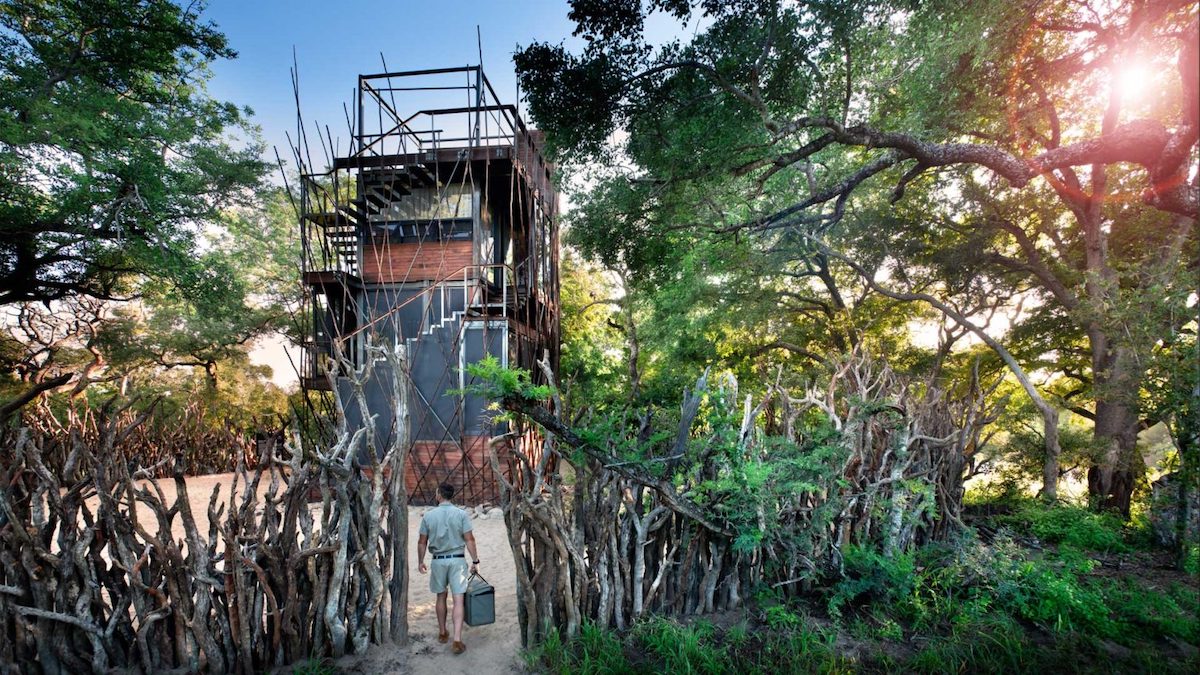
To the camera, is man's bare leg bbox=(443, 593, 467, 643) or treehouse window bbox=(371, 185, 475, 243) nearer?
man's bare leg bbox=(443, 593, 467, 643)

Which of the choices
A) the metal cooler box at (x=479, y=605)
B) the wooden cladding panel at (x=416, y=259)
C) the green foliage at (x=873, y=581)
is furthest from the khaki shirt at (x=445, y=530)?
the wooden cladding panel at (x=416, y=259)

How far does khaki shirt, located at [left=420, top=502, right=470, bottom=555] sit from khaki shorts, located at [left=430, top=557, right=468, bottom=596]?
2.8 inches

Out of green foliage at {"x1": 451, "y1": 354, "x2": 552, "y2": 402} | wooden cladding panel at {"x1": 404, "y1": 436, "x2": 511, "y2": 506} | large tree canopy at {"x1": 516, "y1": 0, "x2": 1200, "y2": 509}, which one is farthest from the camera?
wooden cladding panel at {"x1": 404, "y1": 436, "x2": 511, "y2": 506}

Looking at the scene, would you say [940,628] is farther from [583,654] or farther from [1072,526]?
[1072,526]

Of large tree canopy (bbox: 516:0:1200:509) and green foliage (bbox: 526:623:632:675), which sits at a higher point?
large tree canopy (bbox: 516:0:1200:509)

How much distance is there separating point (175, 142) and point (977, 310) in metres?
15.0

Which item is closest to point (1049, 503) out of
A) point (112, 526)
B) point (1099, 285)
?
point (1099, 285)

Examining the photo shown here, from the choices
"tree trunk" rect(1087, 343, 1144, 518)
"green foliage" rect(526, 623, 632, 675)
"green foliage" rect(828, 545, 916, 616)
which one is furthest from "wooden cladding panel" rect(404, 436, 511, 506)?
"tree trunk" rect(1087, 343, 1144, 518)

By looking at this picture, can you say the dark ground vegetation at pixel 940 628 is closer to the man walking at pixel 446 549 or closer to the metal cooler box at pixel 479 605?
the metal cooler box at pixel 479 605

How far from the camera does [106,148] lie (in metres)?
8.20

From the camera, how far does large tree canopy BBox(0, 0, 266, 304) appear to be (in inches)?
312

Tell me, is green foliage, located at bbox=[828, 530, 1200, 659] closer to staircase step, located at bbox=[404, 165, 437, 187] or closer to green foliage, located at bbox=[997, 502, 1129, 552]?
green foliage, located at bbox=[997, 502, 1129, 552]

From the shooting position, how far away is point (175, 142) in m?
9.48

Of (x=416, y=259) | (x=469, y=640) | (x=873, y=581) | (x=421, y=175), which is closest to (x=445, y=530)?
(x=469, y=640)
